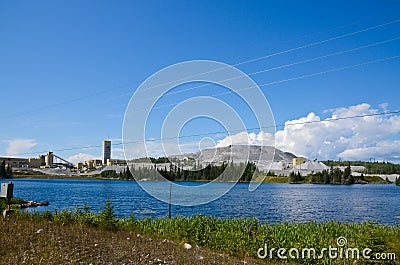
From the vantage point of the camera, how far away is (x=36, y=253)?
8.80m

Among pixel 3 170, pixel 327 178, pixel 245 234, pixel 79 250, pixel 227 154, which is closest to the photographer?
pixel 79 250

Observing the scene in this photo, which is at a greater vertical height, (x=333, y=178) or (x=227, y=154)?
(x=227, y=154)

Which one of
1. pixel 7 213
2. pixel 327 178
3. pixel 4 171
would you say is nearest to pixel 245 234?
pixel 7 213

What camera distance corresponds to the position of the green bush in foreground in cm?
1121

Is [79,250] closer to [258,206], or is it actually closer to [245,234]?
[245,234]

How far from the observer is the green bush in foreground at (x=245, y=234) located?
36.8 feet

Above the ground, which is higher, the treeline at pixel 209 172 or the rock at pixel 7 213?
the treeline at pixel 209 172

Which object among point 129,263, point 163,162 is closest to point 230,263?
point 129,263

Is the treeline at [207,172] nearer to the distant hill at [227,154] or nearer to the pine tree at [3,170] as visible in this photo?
the distant hill at [227,154]

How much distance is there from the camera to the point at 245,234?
44.3 ft

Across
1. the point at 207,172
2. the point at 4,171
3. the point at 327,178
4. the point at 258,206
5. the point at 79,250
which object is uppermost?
the point at 207,172

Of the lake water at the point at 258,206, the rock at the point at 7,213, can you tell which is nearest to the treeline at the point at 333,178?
the lake water at the point at 258,206

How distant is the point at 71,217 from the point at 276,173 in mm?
167013

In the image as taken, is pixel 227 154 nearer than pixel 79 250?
No
